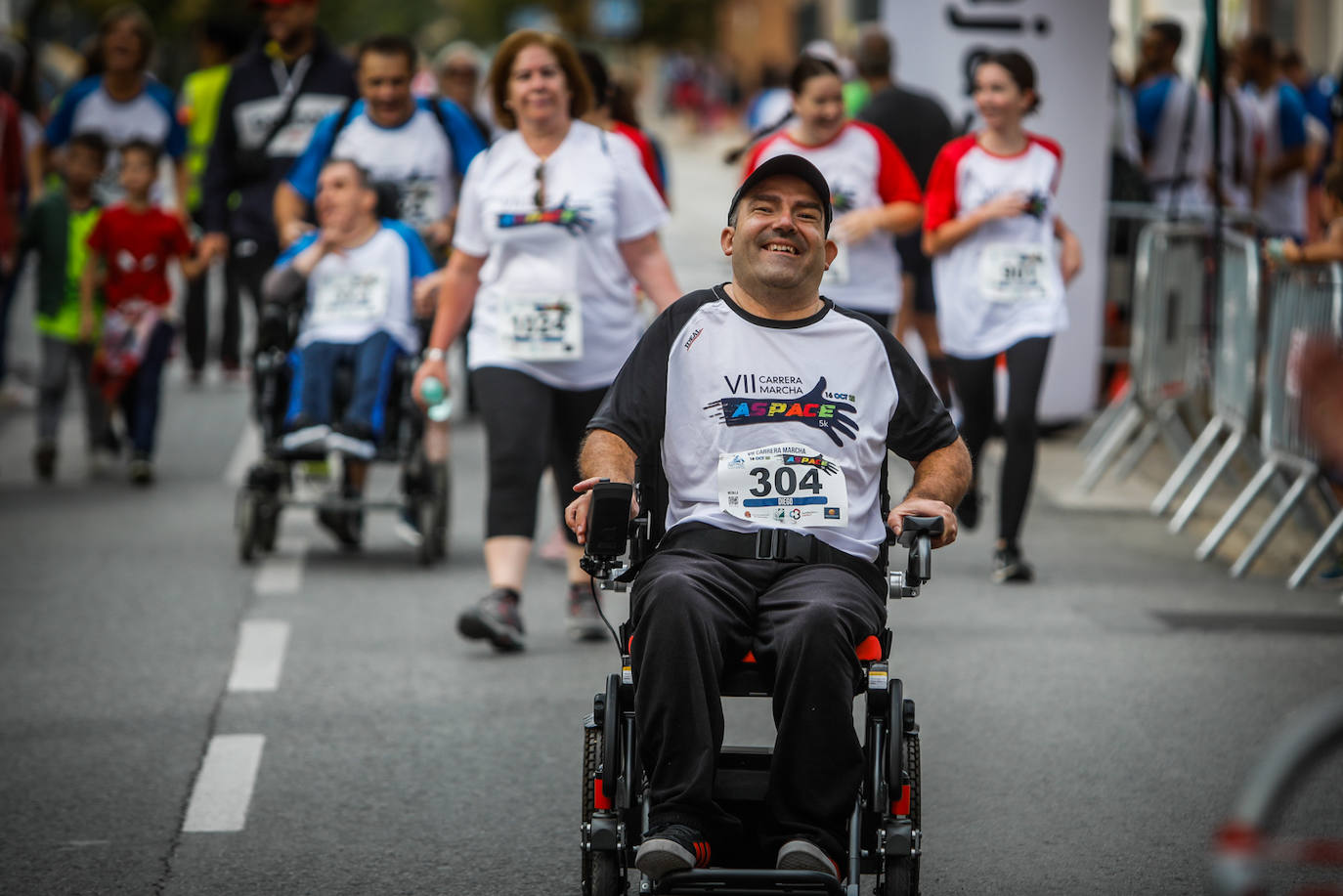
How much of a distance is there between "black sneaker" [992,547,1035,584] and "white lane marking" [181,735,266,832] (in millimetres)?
3551

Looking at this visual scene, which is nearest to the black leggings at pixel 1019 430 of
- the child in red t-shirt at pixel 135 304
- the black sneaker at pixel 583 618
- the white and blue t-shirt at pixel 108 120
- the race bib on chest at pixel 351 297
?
the black sneaker at pixel 583 618

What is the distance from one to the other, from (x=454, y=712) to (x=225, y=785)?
3.22 ft

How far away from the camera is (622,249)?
7.39 meters

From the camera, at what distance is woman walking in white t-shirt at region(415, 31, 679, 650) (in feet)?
23.7

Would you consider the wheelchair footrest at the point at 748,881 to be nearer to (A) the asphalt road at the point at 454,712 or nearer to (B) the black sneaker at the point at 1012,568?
(A) the asphalt road at the point at 454,712

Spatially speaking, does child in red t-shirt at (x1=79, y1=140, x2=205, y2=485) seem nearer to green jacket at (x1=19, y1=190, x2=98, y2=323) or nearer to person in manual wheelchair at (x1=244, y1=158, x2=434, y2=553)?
green jacket at (x1=19, y1=190, x2=98, y2=323)

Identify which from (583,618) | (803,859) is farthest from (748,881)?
(583,618)

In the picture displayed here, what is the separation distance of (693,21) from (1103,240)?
263ft

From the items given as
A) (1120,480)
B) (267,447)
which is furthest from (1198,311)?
(267,447)

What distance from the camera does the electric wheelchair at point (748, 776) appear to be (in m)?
4.38

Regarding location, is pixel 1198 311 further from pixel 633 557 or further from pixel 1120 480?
pixel 633 557

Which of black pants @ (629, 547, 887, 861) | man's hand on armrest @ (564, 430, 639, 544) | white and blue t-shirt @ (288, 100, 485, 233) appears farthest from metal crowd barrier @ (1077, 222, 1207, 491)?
black pants @ (629, 547, 887, 861)

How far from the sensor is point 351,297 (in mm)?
9188

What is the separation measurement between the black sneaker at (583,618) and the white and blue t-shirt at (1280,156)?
8.12 metres
